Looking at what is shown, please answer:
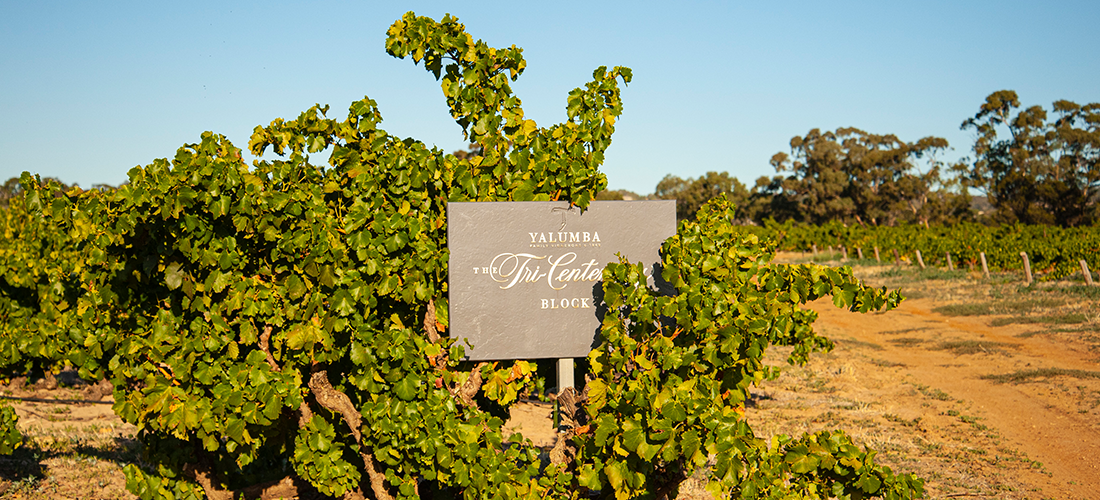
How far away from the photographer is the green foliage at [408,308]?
320 centimetres

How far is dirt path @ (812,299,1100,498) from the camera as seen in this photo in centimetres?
717

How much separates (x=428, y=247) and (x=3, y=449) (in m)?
3.26

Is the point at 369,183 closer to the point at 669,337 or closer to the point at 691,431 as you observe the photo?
the point at 669,337

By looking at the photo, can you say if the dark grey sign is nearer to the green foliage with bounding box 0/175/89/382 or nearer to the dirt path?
the green foliage with bounding box 0/175/89/382

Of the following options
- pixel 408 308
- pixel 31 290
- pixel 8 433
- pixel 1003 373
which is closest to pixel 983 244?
pixel 1003 373

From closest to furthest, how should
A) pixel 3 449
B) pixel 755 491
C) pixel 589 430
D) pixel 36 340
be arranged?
pixel 755 491 → pixel 589 430 → pixel 3 449 → pixel 36 340

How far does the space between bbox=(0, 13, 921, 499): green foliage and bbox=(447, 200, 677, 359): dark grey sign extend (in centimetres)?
12

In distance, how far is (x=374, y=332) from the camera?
11.4 ft

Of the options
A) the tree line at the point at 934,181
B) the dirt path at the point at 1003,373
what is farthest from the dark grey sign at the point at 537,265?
the tree line at the point at 934,181

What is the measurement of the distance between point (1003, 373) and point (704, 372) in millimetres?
10549

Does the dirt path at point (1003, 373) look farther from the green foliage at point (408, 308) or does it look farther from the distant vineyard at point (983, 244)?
the green foliage at point (408, 308)

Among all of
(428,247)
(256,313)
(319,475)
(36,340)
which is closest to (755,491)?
(428,247)

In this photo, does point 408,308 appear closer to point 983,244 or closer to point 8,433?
point 8,433

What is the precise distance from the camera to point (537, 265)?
3578 mm
